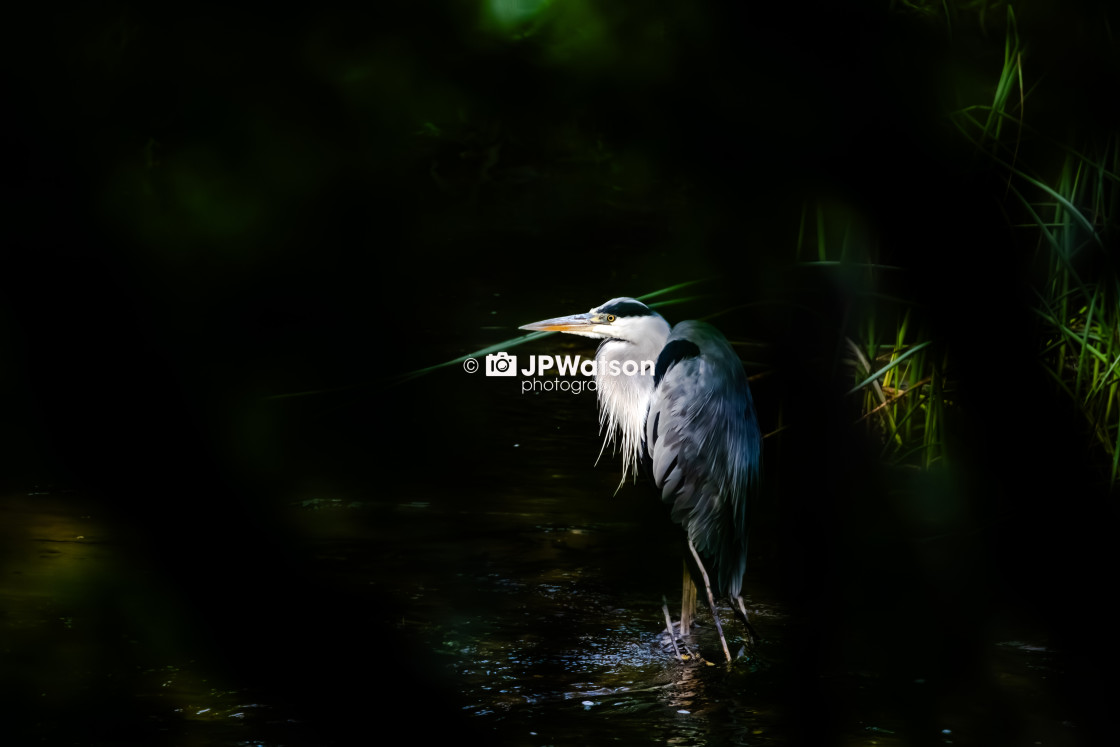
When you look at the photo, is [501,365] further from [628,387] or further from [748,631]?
[748,631]

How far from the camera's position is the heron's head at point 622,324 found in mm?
4762

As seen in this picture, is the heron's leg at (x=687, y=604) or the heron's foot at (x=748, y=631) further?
the heron's leg at (x=687, y=604)

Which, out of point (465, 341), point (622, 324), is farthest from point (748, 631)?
point (465, 341)

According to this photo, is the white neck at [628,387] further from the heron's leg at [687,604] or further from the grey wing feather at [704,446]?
the heron's leg at [687,604]

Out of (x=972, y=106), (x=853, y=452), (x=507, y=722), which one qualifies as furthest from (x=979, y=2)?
(x=507, y=722)

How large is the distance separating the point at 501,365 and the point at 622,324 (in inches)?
164

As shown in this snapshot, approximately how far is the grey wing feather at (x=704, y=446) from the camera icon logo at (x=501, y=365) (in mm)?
4057

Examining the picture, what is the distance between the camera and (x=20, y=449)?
676 cm

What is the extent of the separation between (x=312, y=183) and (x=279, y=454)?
309 cm

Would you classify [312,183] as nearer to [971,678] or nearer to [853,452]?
[971,678]

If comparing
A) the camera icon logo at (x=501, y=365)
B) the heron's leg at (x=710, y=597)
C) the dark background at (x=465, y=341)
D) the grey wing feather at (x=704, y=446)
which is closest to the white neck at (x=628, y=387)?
the grey wing feather at (x=704, y=446)

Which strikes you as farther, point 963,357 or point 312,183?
point 963,357

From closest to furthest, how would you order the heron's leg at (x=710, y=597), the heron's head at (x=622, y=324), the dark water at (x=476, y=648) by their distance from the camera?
the dark water at (x=476, y=648) < the heron's leg at (x=710, y=597) < the heron's head at (x=622, y=324)

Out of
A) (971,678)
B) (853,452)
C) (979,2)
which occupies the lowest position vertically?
(971,678)
